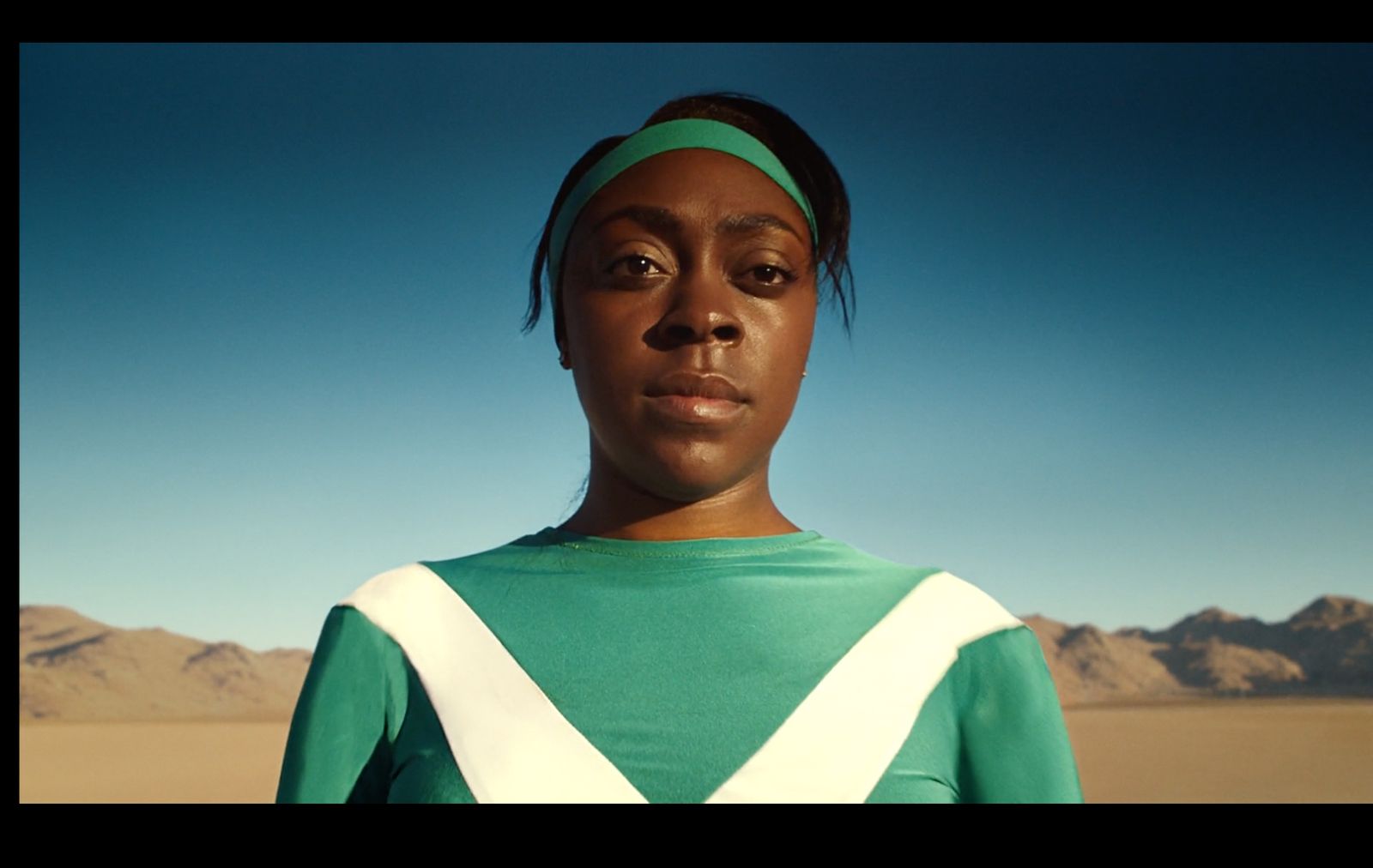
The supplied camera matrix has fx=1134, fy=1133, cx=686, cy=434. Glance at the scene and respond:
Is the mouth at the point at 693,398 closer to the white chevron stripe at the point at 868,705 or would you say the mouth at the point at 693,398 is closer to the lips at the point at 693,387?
the lips at the point at 693,387

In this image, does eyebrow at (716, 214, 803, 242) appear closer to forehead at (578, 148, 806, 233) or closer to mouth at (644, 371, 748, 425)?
forehead at (578, 148, 806, 233)

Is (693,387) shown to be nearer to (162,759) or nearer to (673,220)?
(673,220)

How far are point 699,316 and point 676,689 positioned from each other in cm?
55

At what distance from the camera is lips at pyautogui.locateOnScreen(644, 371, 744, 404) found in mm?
1725

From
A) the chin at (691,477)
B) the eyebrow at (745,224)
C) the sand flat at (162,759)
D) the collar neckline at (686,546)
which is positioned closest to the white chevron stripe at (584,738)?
the collar neckline at (686,546)

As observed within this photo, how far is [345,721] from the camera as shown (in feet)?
5.29

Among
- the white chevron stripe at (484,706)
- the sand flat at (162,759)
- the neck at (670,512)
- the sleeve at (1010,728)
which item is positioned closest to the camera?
the white chevron stripe at (484,706)

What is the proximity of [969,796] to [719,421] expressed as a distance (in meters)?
0.66

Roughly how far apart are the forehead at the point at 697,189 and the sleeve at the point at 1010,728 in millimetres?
745

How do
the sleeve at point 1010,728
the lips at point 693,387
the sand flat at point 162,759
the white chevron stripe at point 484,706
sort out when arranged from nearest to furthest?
the white chevron stripe at point 484,706
the sleeve at point 1010,728
the lips at point 693,387
the sand flat at point 162,759

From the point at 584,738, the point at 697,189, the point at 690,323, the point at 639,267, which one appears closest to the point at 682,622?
the point at 584,738

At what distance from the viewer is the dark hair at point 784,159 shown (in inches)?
78.8
